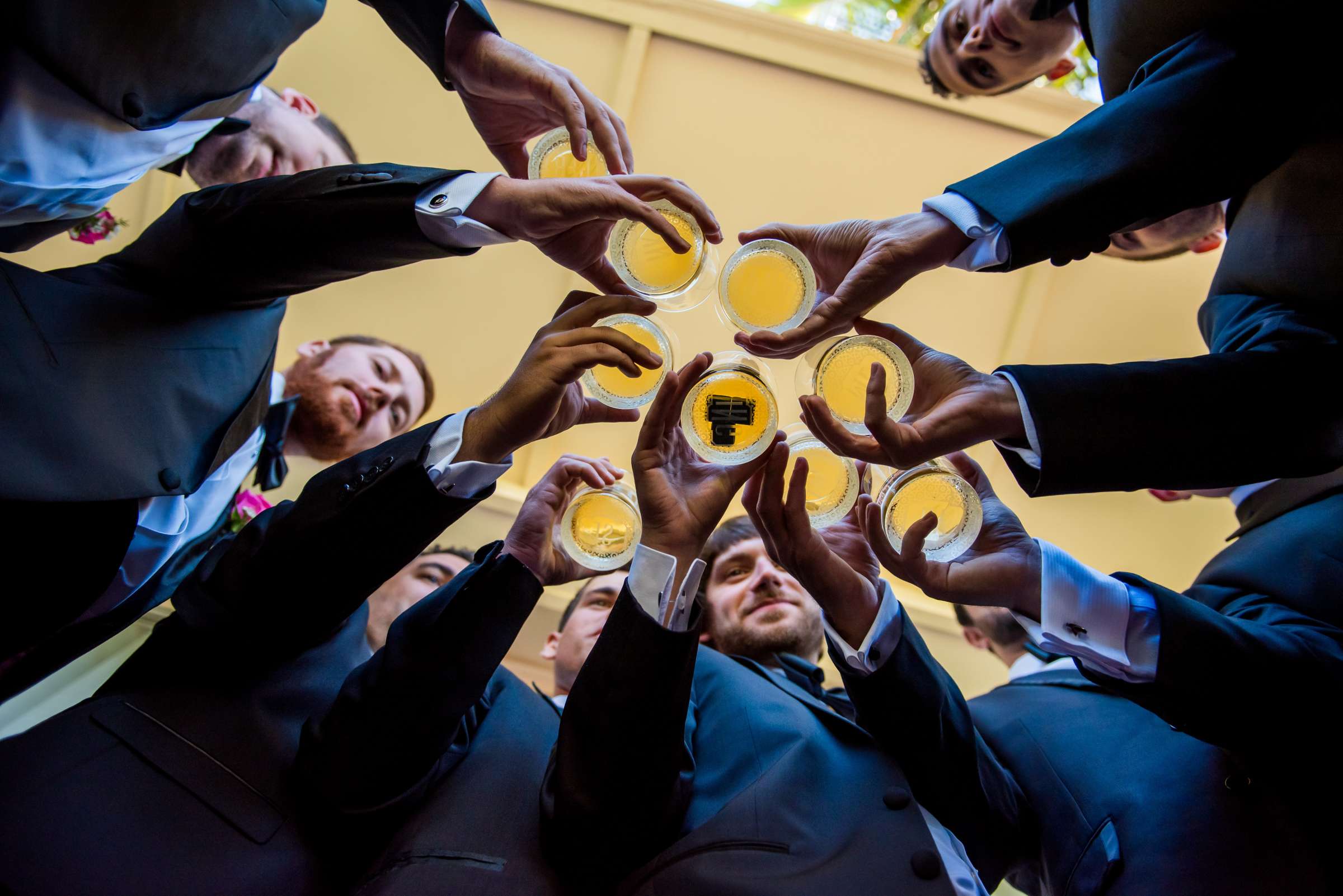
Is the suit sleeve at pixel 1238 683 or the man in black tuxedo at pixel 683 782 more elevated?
the suit sleeve at pixel 1238 683

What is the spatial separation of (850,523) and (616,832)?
34.5 inches

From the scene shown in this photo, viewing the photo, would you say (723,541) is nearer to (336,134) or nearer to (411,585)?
(411,585)

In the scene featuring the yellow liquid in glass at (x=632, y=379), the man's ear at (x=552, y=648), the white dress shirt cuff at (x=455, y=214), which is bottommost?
the man's ear at (x=552, y=648)

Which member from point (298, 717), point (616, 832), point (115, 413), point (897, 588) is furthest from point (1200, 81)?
point (897, 588)

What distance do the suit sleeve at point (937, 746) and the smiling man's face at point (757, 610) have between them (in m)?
0.79

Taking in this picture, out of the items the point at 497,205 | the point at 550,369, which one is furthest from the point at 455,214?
the point at 550,369

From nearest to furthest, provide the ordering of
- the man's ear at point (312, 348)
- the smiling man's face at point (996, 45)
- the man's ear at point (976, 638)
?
the smiling man's face at point (996, 45)
the man's ear at point (312, 348)
the man's ear at point (976, 638)

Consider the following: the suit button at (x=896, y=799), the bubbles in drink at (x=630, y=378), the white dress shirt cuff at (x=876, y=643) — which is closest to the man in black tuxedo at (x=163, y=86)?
the bubbles in drink at (x=630, y=378)

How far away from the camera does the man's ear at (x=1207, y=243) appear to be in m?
2.88

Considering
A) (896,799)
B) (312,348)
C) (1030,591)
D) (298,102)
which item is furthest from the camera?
(312,348)

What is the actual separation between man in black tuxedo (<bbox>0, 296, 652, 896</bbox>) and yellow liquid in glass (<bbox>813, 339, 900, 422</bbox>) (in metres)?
0.41

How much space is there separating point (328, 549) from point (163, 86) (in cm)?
107

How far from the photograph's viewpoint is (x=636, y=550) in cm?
154

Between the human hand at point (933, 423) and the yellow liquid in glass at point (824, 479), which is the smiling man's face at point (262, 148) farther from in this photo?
the human hand at point (933, 423)
